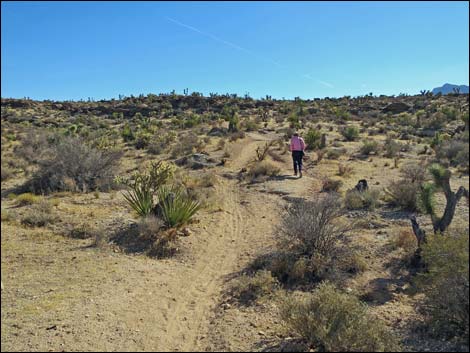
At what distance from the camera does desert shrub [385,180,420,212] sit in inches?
486

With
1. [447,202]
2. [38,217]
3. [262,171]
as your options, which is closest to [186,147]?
[262,171]

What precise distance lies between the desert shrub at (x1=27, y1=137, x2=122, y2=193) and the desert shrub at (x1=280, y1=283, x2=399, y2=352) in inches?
446

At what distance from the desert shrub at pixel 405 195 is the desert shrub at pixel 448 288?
22.6ft

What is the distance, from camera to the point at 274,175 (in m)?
18.3

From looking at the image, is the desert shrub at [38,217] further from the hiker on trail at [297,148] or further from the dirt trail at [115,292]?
the hiker on trail at [297,148]

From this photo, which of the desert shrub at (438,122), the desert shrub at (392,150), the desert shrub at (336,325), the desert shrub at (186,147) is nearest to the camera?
the desert shrub at (336,325)

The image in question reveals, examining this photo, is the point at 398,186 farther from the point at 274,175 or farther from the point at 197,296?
the point at 197,296

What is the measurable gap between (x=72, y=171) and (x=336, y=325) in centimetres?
1266

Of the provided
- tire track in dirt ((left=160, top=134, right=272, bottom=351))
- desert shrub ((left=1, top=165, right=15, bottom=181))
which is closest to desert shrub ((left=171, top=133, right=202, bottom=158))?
desert shrub ((left=1, top=165, right=15, bottom=181))

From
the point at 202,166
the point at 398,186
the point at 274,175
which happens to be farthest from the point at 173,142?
the point at 398,186

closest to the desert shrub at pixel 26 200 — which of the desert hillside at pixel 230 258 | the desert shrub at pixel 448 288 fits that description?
the desert hillside at pixel 230 258

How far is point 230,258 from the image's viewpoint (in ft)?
31.1

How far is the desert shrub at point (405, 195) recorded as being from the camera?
12336 millimetres

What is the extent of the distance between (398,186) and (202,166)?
9933 millimetres
